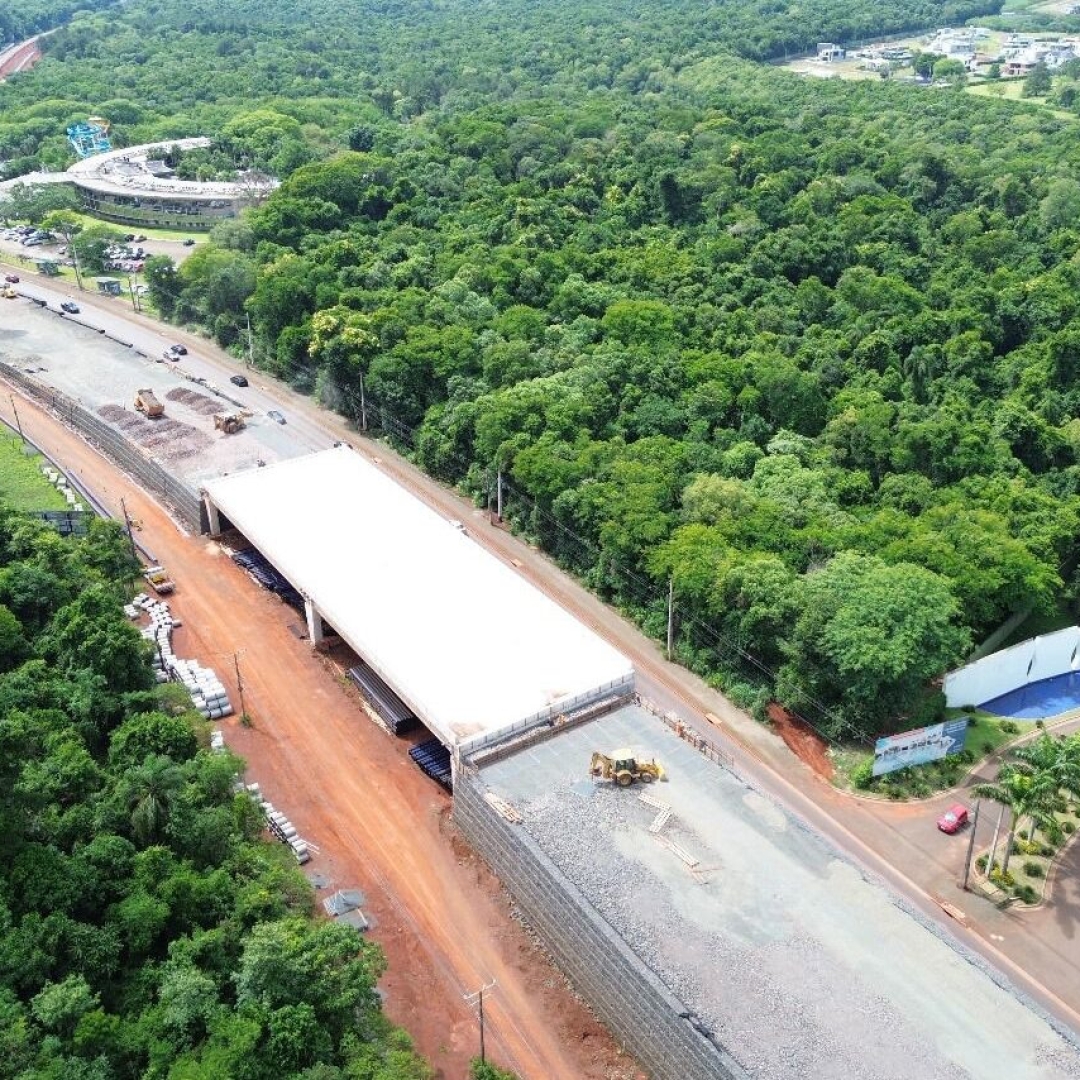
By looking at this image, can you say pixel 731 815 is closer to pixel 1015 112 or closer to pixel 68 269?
pixel 68 269

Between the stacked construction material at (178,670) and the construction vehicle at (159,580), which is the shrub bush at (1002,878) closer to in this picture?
the stacked construction material at (178,670)

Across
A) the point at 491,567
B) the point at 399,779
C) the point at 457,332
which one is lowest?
the point at 399,779

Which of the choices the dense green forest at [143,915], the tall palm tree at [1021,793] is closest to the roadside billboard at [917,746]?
the tall palm tree at [1021,793]

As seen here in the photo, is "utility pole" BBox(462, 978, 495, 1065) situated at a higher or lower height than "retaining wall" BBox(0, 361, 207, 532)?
lower

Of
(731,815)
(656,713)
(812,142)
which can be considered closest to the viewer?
(731,815)

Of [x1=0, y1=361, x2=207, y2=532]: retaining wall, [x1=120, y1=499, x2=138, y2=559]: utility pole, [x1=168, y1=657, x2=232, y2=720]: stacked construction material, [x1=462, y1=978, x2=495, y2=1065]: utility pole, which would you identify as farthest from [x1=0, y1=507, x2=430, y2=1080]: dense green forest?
[x1=0, y1=361, x2=207, y2=532]: retaining wall

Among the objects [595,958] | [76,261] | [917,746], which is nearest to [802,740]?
[917,746]

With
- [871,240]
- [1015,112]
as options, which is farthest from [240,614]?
[1015,112]

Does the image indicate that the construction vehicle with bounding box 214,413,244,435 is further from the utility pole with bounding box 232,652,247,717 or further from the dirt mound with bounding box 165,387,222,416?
the utility pole with bounding box 232,652,247,717
